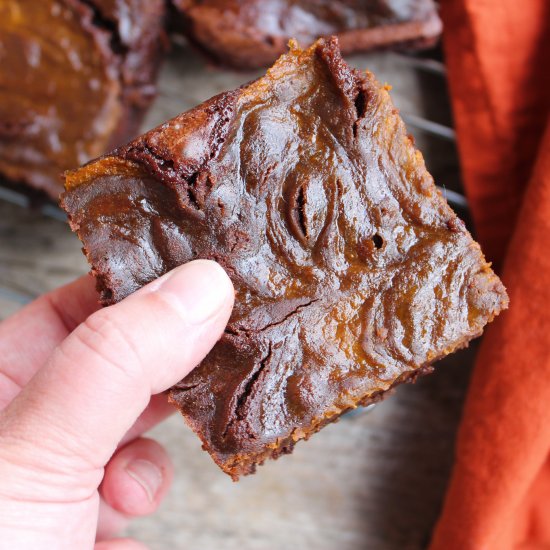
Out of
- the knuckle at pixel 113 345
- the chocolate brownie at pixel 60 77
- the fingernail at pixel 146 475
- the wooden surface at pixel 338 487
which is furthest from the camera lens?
the wooden surface at pixel 338 487

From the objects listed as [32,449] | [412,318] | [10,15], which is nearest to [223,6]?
[10,15]

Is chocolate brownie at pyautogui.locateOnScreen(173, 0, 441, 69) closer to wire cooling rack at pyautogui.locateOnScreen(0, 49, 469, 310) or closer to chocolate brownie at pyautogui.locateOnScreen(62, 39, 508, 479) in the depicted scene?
wire cooling rack at pyautogui.locateOnScreen(0, 49, 469, 310)

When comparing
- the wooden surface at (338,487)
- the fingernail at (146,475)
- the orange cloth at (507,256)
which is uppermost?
the orange cloth at (507,256)

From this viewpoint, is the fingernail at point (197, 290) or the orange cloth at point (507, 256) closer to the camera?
the fingernail at point (197, 290)

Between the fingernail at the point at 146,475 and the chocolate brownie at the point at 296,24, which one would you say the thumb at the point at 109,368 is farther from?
the chocolate brownie at the point at 296,24

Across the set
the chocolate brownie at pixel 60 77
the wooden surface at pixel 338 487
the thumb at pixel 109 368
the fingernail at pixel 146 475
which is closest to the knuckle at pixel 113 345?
the thumb at pixel 109 368

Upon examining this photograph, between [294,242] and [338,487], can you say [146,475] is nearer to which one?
[338,487]

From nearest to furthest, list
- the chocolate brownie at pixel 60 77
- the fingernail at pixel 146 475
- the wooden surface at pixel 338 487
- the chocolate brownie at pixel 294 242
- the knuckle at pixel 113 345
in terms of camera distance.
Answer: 1. the knuckle at pixel 113 345
2. the chocolate brownie at pixel 294 242
3. the fingernail at pixel 146 475
4. the chocolate brownie at pixel 60 77
5. the wooden surface at pixel 338 487
